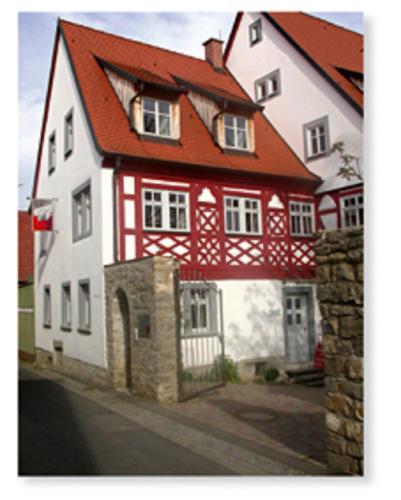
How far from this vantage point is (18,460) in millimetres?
5941

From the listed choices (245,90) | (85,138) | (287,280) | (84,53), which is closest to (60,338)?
(85,138)

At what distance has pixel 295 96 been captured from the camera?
15.0 metres

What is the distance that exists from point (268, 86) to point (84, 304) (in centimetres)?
804

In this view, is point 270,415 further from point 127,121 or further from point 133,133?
point 127,121

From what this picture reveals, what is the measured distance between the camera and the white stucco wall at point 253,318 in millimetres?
13141

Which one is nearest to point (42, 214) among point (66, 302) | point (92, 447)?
point (66, 302)

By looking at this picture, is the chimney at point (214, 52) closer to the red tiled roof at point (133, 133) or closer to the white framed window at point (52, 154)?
the red tiled roof at point (133, 133)

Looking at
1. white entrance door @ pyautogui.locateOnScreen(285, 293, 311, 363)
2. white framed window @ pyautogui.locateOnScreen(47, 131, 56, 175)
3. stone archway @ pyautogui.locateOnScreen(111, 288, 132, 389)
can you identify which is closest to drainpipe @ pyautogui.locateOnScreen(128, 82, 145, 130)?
white framed window @ pyautogui.locateOnScreen(47, 131, 56, 175)

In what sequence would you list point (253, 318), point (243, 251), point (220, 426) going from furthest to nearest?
point (253, 318) → point (243, 251) → point (220, 426)

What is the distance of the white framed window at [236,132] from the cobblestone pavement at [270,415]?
5.98 m

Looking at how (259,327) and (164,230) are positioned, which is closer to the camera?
(164,230)

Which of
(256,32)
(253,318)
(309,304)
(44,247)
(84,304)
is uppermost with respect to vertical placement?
(256,32)

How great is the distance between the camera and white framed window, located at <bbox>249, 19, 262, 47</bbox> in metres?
15.2
